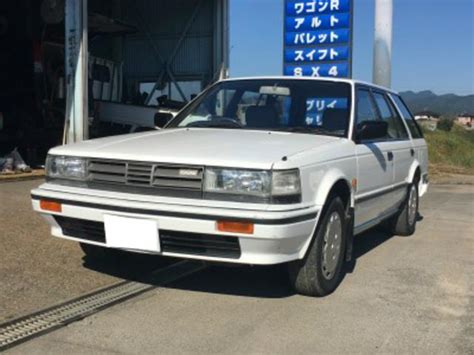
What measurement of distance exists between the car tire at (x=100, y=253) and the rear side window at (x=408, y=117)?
3452mm

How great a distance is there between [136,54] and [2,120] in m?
6.11

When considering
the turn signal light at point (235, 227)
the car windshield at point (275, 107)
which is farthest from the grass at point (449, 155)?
the turn signal light at point (235, 227)

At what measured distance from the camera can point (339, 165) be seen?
4.46 m

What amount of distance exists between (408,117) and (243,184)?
3.84m

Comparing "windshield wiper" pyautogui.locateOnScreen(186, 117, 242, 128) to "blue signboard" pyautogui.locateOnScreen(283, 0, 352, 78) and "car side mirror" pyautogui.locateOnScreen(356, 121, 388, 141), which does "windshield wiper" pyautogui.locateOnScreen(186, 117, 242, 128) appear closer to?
"car side mirror" pyautogui.locateOnScreen(356, 121, 388, 141)

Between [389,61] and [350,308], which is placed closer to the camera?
[350,308]

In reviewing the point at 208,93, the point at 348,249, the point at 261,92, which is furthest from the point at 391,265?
the point at 208,93

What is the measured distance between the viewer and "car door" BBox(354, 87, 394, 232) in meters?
4.98

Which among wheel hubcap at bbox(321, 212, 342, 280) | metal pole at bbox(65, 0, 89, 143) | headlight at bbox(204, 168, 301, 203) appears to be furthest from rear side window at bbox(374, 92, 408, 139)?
metal pole at bbox(65, 0, 89, 143)

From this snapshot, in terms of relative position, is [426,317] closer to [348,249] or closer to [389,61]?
[348,249]

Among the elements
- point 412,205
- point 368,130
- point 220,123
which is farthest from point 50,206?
point 412,205

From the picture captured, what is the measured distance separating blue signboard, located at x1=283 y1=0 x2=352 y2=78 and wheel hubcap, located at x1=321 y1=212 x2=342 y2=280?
831 centimetres

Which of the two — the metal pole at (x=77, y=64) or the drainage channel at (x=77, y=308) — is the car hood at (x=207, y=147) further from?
the metal pole at (x=77, y=64)

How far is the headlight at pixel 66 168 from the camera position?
13.9ft
